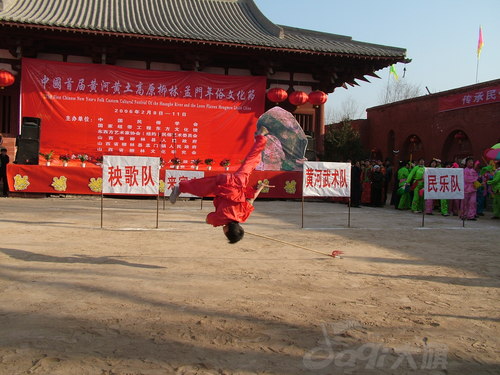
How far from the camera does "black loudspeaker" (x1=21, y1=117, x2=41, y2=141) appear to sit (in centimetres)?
1305

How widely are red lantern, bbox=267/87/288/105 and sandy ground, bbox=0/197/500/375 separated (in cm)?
934

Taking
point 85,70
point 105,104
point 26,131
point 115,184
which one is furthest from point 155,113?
point 115,184

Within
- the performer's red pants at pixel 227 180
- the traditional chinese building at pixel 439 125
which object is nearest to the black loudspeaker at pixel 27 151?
the performer's red pants at pixel 227 180

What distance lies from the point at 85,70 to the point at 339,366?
46.5 ft

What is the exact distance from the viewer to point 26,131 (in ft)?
43.1

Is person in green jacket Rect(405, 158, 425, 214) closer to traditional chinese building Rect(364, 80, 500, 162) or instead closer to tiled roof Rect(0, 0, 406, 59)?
tiled roof Rect(0, 0, 406, 59)

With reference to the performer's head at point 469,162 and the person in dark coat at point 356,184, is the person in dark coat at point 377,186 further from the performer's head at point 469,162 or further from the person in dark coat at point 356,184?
the performer's head at point 469,162

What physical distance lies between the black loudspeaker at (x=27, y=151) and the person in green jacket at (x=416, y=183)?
36.0 feet

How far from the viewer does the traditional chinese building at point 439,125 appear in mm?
17641

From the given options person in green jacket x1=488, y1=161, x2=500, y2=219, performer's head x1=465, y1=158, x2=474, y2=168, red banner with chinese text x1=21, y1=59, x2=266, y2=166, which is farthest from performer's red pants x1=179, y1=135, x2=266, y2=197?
red banner with chinese text x1=21, y1=59, x2=266, y2=166

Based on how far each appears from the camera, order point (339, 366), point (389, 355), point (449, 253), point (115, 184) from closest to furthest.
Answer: point (339, 366) < point (389, 355) < point (449, 253) < point (115, 184)

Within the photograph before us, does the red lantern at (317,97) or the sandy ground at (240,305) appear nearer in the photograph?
the sandy ground at (240,305)

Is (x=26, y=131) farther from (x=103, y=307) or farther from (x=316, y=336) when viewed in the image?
(x=316, y=336)

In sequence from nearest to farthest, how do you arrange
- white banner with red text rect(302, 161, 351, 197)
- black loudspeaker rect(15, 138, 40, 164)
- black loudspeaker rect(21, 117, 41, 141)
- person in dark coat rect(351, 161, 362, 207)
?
white banner with red text rect(302, 161, 351, 197), black loudspeaker rect(15, 138, 40, 164), black loudspeaker rect(21, 117, 41, 141), person in dark coat rect(351, 161, 362, 207)
